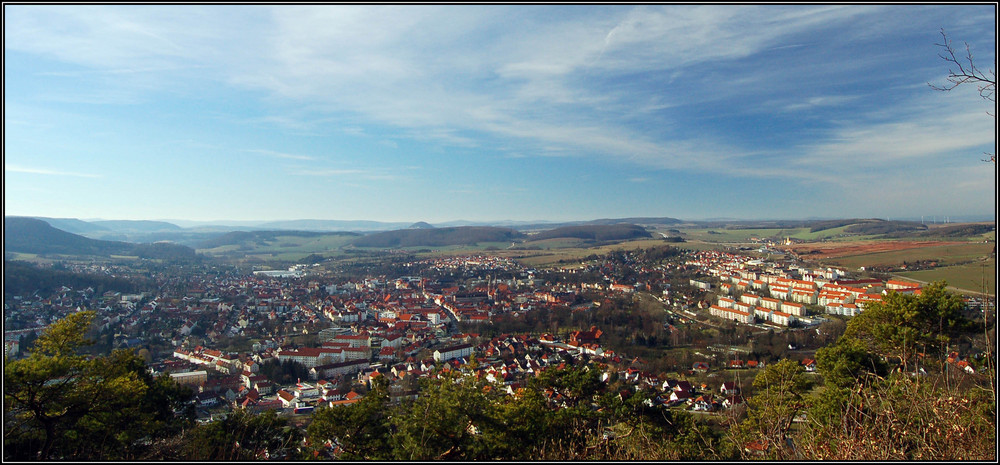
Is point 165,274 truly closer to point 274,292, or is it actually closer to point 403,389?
point 274,292

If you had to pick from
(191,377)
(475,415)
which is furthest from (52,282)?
(475,415)

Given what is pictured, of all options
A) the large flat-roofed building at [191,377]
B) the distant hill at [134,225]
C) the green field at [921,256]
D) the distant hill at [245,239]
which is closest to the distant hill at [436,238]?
the distant hill at [245,239]

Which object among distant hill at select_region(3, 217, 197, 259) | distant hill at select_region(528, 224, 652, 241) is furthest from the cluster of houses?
distant hill at select_region(3, 217, 197, 259)

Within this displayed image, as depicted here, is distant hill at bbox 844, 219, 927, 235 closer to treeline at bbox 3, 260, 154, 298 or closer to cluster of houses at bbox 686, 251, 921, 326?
cluster of houses at bbox 686, 251, 921, 326

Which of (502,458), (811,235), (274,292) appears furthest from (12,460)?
(811,235)

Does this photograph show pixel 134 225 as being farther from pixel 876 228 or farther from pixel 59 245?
pixel 876 228

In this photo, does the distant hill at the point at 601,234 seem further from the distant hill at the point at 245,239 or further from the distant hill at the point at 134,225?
the distant hill at the point at 134,225
